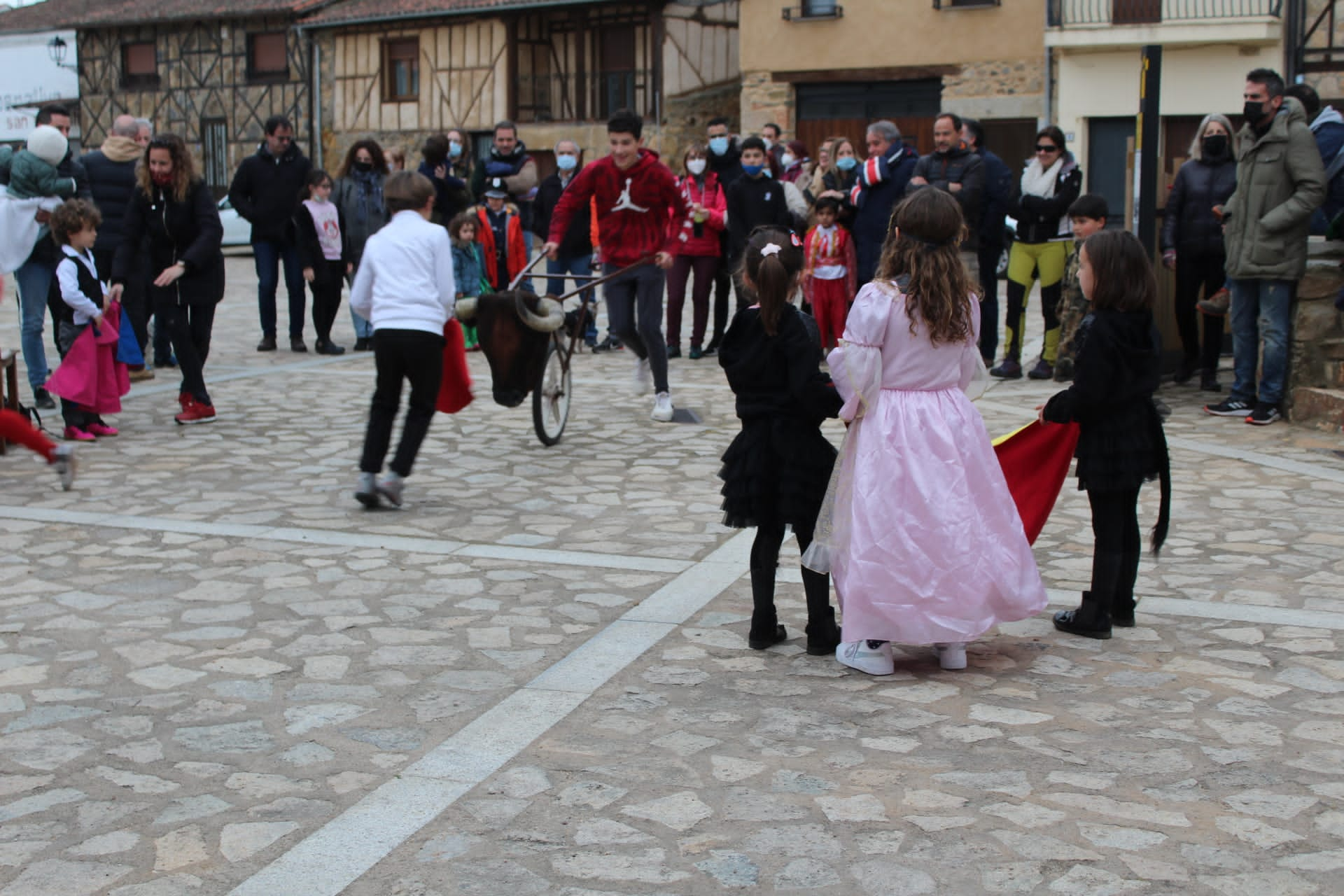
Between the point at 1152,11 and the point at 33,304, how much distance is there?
2296 cm

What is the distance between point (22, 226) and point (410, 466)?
411 cm

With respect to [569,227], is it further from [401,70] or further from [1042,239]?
[401,70]

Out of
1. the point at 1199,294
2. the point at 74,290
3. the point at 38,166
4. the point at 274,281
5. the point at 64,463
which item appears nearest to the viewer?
the point at 64,463

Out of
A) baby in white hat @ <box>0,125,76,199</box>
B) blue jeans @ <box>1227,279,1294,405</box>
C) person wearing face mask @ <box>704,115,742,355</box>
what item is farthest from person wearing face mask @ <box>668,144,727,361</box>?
baby in white hat @ <box>0,125,76,199</box>

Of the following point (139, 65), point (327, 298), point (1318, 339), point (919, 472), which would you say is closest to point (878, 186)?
point (1318, 339)

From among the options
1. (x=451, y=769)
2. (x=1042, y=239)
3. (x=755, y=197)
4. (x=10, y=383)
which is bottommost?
(x=451, y=769)

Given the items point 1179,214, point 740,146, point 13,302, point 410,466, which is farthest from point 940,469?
point 13,302

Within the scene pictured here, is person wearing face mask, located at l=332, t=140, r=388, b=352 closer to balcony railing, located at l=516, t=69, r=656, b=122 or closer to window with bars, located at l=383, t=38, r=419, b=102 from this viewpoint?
balcony railing, located at l=516, t=69, r=656, b=122

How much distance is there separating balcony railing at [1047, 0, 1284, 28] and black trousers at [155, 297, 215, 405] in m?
21.9

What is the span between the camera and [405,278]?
7141mm

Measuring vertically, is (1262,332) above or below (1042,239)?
below

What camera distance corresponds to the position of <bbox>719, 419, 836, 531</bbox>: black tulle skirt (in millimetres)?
4879

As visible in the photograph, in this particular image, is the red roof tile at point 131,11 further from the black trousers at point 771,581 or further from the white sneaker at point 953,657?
the white sneaker at point 953,657

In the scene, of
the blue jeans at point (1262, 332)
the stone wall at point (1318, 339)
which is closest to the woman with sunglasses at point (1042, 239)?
the blue jeans at point (1262, 332)
